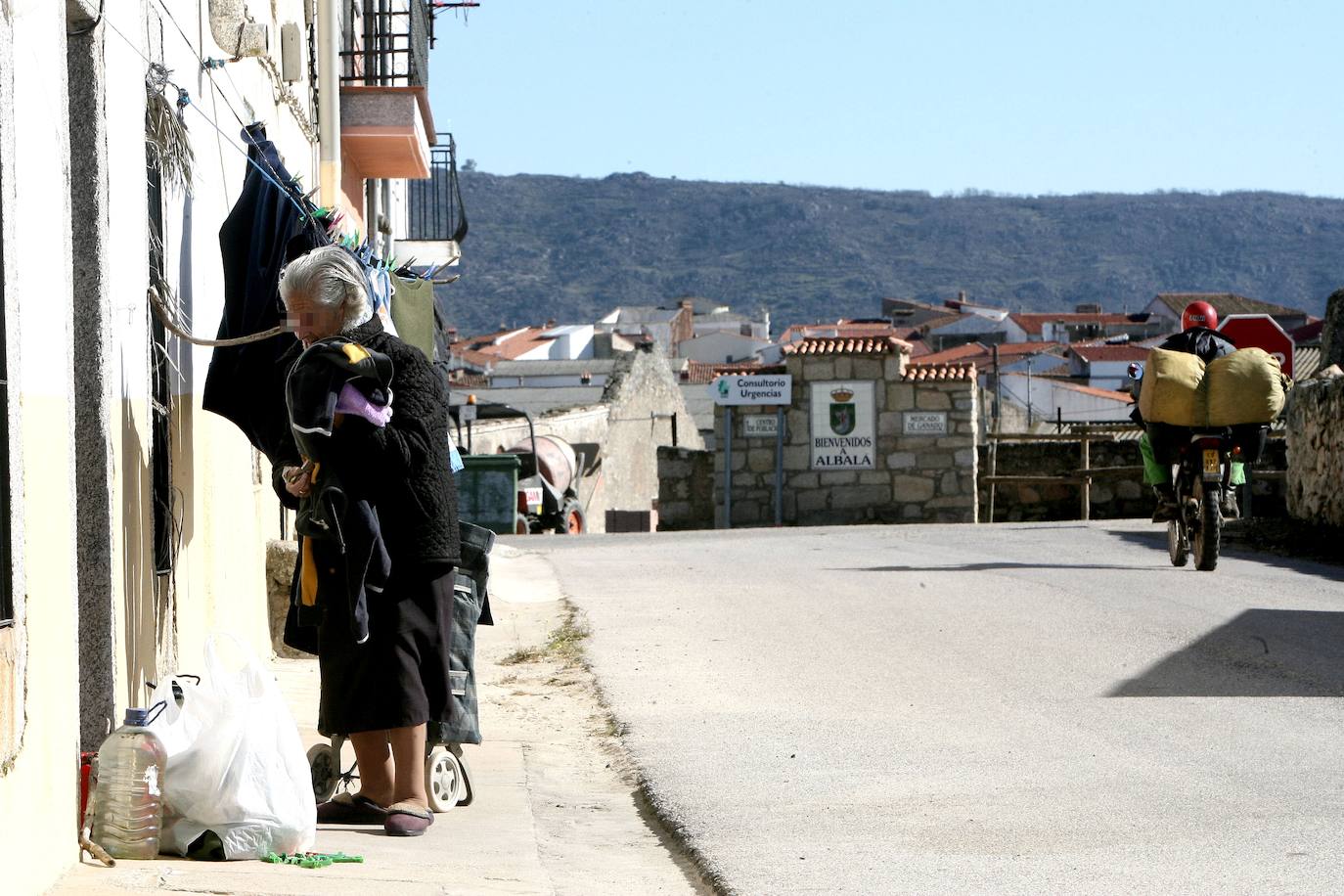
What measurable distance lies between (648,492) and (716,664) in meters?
35.9

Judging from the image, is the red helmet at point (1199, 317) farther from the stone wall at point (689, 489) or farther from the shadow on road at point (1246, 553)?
the stone wall at point (689, 489)

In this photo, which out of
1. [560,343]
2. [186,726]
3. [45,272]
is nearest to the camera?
[45,272]

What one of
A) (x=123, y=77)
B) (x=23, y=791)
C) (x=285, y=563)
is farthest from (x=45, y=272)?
(x=285, y=563)

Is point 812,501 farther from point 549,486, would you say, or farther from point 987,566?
point 987,566

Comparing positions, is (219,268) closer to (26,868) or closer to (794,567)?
(26,868)

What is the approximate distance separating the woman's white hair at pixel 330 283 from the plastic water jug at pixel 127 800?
134 centimetres

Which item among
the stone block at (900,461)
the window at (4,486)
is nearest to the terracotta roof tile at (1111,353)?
the stone block at (900,461)

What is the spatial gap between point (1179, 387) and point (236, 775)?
362 inches

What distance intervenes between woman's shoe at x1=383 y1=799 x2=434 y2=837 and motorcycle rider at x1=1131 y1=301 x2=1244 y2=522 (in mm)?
8501

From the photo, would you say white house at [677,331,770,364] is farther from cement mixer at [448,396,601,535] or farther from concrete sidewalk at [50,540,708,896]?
concrete sidewalk at [50,540,708,896]

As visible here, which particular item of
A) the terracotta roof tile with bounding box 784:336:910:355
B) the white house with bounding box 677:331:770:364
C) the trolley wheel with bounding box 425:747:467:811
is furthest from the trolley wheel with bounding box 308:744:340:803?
the white house with bounding box 677:331:770:364

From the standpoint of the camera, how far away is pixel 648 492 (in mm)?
44719

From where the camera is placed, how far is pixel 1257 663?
26.7ft

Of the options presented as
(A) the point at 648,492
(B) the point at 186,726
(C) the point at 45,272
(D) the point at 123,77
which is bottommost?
(A) the point at 648,492
